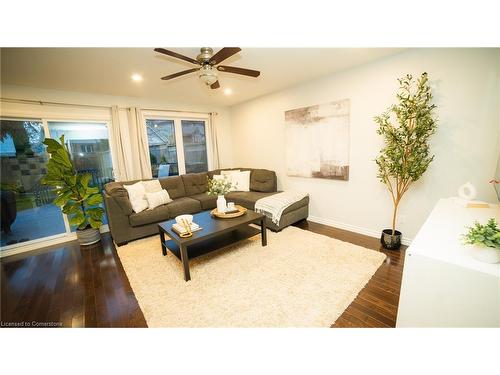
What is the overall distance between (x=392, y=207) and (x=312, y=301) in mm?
1874

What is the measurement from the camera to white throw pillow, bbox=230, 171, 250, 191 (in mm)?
4336

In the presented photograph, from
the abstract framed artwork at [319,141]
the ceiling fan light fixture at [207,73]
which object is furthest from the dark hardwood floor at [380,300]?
the ceiling fan light fixture at [207,73]

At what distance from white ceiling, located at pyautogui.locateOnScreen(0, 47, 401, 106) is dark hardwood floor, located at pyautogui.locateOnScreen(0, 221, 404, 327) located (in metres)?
2.40

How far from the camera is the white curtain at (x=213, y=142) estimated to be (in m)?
4.92

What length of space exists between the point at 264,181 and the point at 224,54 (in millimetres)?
2657

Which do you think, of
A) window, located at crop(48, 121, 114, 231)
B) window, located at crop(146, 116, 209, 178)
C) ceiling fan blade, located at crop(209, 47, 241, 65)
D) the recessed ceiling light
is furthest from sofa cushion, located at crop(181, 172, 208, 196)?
ceiling fan blade, located at crop(209, 47, 241, 65)

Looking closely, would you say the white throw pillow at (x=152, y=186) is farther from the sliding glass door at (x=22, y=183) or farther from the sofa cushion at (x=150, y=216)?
the sliding glass door at (x=22, y=183)

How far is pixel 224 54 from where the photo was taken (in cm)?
178

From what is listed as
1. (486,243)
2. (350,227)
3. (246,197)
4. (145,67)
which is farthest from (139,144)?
(486,243)

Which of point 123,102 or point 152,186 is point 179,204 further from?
point 123,102

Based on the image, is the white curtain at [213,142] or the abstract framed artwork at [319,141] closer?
the abstract framed artwork at [319,141]

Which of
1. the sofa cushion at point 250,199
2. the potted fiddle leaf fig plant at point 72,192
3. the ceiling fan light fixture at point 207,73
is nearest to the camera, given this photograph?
the ceiling fan light fixture at point 207,73

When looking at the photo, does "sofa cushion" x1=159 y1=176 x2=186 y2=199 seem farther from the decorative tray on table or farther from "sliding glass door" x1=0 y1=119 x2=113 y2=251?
the decorative tray on table
